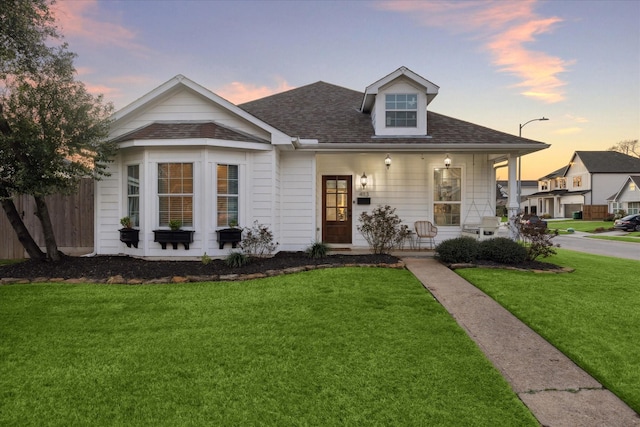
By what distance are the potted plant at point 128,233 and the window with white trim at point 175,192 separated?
2.14 ft

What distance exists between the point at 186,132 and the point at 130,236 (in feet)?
9.48

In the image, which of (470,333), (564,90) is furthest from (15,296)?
(564,90)

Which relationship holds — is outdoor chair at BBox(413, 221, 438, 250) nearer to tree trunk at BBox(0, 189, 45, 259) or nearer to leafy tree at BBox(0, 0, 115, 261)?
leafy tree at BBox(0, 0, 115, 261)

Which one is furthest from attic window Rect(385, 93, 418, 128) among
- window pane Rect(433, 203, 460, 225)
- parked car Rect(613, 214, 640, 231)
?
parked car Rect(613, 214, 640, 231)

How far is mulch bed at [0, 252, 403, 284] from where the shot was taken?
22.3ft

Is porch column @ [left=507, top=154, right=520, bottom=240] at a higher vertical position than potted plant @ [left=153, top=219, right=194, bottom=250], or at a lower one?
higher

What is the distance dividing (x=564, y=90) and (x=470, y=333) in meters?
17.1

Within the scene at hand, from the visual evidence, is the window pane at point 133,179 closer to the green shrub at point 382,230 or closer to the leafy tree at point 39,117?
the leafy tree at point 39,117

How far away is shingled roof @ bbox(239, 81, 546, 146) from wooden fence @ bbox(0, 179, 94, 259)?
214 inches

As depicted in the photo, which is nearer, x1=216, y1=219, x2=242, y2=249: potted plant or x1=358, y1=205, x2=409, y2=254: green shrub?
x1=216, y1=219, x2=242, y2=249: potted plant

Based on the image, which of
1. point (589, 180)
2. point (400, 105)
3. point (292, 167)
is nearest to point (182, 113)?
point (292, 167)

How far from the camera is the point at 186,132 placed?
8594mm

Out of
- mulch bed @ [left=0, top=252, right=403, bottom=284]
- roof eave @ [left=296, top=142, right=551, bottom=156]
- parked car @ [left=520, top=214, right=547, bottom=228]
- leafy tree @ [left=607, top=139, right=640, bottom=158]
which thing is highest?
leafy tree @ [left=607, top=139, right=640, bottom=158]

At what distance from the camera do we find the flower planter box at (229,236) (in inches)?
331
